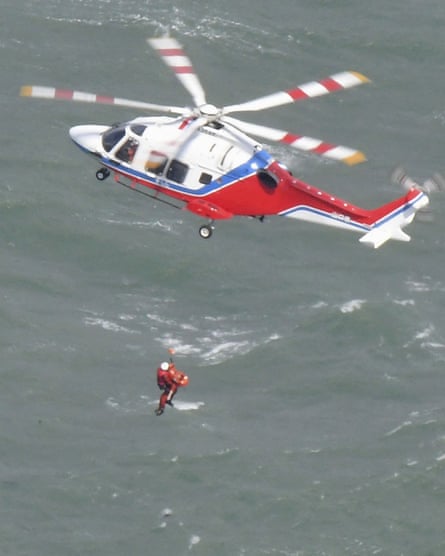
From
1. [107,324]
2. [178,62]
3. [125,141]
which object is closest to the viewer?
[178,62]

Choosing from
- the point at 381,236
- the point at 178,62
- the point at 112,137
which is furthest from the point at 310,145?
the point at 112,137

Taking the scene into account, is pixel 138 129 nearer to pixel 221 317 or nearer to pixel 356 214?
pixel 356 214

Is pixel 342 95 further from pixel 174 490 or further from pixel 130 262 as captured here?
pixel 174 490

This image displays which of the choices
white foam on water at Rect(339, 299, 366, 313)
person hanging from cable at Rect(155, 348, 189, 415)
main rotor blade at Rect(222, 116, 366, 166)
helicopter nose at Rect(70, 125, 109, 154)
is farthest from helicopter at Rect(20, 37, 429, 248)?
white foam on water at Rect(339, 299, 366, 313)

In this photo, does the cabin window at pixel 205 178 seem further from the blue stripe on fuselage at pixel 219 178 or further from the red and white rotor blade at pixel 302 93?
the red and white rotor blade at pixel 302 93

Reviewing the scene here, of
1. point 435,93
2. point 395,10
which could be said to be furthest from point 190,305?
point 395,10

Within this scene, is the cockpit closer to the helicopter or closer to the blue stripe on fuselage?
the helicopter
